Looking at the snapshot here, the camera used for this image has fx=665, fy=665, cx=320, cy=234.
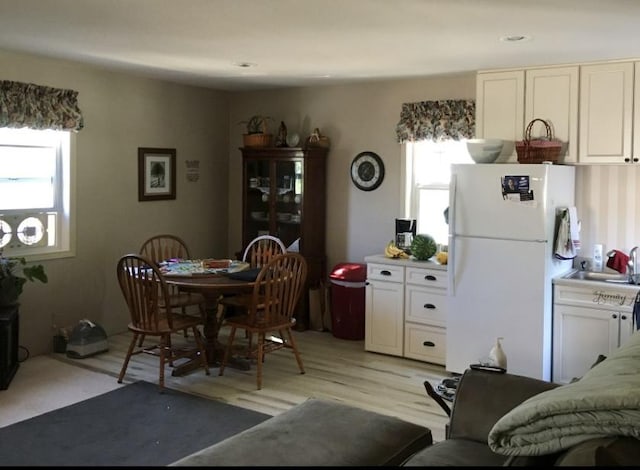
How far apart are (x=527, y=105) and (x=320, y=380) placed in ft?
8.11

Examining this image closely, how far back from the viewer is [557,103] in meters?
4.70

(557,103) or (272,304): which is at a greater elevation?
(557,103)

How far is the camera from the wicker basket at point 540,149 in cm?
455

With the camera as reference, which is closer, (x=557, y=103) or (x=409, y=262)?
(x=557, y=103)

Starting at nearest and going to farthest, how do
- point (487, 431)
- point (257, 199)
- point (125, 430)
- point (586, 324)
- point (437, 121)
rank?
point (487, 431)
point (125, 430)
point (586, 324)
point (437, 121)
point (257, 199)

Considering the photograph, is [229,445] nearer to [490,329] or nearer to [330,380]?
[330,380]

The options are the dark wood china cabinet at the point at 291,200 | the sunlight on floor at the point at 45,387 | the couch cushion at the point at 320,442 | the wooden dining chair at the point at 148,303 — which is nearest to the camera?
the couch cushion at the point at 320,442

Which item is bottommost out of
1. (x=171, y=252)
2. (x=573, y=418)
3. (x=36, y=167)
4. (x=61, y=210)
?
(x=573, y=418)

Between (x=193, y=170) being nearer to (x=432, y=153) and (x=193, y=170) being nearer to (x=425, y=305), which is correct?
(x=432, y=153)

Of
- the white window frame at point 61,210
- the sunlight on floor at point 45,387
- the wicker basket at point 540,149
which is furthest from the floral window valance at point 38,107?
the wicker basket at point 540,149

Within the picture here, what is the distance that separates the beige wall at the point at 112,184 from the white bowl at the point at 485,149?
2.88 metres

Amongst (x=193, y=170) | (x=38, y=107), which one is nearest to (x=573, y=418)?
(x=38, y=107)

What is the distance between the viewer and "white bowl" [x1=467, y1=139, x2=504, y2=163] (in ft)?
15.5

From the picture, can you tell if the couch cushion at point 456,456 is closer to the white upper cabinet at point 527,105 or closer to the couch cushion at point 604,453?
the couch cushion at point 604,453
